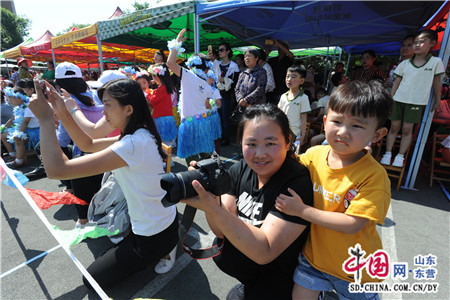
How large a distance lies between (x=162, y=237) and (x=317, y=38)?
7905 millimetres

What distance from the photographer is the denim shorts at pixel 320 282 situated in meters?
1.26

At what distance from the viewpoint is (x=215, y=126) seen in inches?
157

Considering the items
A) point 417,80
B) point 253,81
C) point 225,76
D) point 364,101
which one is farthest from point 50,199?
point 417,80

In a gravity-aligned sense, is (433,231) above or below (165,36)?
below

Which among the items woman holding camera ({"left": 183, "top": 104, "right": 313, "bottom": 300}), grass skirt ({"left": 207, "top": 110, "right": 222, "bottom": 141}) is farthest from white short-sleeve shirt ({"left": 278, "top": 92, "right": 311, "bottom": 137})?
woman holding camera ({"left": 183, "top": 104, "right": 313, "bottom": 300})

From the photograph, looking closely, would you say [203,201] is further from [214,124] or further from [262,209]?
[214,124]

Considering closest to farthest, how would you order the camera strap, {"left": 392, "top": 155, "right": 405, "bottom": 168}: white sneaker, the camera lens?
the camera lens
the camera strap
{"left": 392, "top": 155, "right": 405, "bottom": 168}: white sneaker

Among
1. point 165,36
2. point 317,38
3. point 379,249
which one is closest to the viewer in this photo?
point 379,249

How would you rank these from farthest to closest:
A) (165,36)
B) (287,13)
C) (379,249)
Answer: (165,36) < (287,13) < (379,249)

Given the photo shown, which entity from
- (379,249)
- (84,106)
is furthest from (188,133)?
(379,249)

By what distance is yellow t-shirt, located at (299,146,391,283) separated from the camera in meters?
1.10

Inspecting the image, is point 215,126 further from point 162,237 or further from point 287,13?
point 287,13

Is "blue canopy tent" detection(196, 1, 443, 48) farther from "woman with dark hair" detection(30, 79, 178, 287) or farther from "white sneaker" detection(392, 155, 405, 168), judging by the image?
"woman with dark hair" detection(30, 79, 178, 287)

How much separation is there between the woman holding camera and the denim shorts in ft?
0.21
